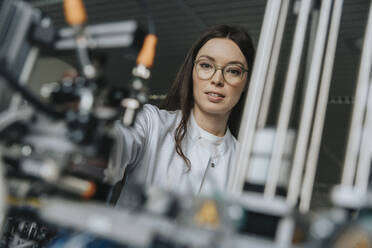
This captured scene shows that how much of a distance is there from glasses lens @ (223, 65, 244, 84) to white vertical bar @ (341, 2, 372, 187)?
681mm

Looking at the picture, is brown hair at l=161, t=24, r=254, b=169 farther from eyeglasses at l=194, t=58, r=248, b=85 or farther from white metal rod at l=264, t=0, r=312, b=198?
white metal rod at l=264, t=0, r=312, b=198

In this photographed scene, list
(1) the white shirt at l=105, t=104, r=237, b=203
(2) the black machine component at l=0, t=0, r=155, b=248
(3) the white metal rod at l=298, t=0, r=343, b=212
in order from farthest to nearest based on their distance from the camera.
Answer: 1. (1) the white shirt at l=105, t=104, r=237, b=203
2. (3) the white metal rod at l=298, t=0, r=343, b=212
3. (2) the black machine component at l=0, t=0, r=155, b=248

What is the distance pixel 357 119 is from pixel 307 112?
101 mm

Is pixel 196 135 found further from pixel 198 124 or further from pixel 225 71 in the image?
pixel 225 71

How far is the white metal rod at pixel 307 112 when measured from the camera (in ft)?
2.43

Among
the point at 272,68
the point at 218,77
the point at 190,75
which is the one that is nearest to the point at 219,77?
the point at 218,77

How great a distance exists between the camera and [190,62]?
1678mm

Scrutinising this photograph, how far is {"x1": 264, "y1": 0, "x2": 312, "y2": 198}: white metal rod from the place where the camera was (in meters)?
0.74

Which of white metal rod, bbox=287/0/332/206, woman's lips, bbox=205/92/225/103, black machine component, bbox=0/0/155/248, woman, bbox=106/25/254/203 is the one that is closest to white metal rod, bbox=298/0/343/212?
white metal rod, bbox=287/0/332/206

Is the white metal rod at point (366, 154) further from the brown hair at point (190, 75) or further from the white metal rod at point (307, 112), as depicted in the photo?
the brown hair at point (190, 75)

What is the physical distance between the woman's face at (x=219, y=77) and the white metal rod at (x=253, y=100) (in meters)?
0.57

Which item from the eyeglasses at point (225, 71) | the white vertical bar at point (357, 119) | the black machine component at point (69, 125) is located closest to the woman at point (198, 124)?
the eyeglasses at point (225, 71)

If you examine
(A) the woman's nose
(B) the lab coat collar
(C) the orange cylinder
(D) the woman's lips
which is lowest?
(B) the lab coat collar

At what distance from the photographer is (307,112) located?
2.57 ft
